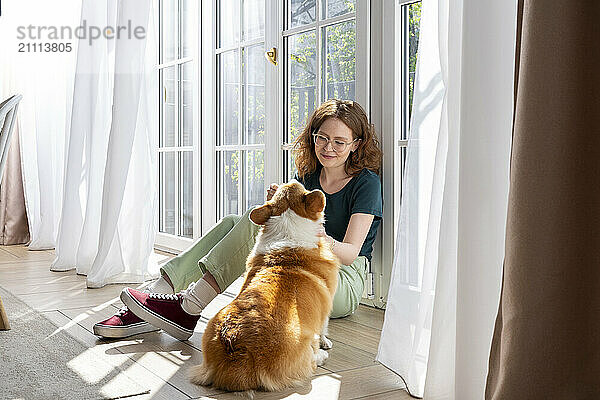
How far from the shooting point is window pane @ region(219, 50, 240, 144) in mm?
3604

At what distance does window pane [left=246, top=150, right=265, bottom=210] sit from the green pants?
1.01m

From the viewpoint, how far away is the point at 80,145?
3.70 meters

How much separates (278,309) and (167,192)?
2.86 m

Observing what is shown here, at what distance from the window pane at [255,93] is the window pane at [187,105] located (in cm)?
63

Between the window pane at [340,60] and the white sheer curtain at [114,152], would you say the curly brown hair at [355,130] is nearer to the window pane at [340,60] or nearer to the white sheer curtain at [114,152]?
the window pane at [340,60]

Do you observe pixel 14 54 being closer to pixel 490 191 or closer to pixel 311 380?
pixel 311 380

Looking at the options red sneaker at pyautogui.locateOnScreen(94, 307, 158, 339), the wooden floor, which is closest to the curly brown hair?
the wooden floor

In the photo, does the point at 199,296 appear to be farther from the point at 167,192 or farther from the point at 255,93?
the point at 167,192

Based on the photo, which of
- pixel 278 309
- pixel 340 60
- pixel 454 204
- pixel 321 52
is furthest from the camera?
pixel 321 52

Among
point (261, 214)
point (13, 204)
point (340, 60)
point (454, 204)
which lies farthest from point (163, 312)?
point (13, 204)

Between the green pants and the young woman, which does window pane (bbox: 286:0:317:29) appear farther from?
the green pants

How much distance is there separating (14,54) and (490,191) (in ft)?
14.6

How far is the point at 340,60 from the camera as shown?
270 cm

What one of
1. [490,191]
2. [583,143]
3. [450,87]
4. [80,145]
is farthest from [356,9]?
[80,145]
